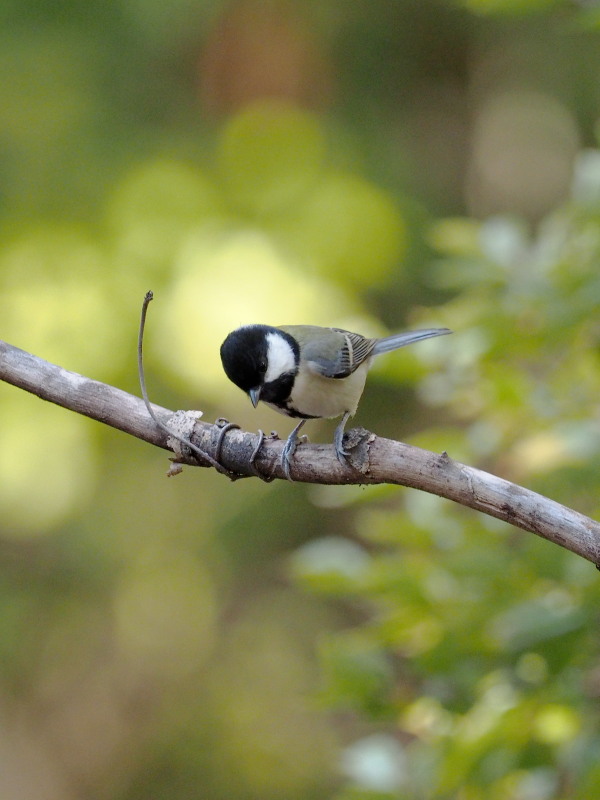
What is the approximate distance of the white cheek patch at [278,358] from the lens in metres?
2.50

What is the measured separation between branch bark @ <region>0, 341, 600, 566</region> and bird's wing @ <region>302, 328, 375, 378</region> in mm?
715

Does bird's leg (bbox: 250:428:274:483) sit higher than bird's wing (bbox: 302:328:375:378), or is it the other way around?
bird's wing (bbox: 302:328:375:378)

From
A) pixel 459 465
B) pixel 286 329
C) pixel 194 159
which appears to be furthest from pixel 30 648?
pixel 459 465

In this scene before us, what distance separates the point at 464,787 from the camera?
2.03 meters

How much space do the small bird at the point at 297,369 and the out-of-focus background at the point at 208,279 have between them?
0.30 m

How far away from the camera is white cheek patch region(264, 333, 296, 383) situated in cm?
250

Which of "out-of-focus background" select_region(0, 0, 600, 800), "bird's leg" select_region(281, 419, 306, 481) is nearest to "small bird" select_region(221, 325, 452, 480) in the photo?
"out-of-focus background" select_region(0, 0, 600, 800)

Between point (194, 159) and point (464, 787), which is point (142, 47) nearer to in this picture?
point (194, 159)

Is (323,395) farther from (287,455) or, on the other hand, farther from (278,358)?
(287,455)

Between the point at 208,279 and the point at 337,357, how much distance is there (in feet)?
5.53

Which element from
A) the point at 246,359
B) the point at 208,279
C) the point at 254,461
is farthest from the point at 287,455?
the point at 208,279

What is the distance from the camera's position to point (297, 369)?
260 cm

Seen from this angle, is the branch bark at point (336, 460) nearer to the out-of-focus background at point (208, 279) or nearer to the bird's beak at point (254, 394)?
the bird's beak at point (254, 394)

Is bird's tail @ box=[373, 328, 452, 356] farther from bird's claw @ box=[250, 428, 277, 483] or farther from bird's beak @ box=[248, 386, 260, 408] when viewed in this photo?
A: bird's claw @ box=[250, 428, 277, 483]
